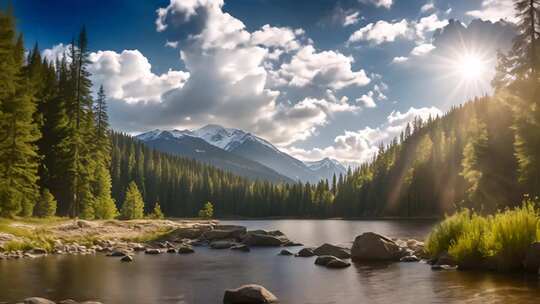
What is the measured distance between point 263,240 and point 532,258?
33.7m

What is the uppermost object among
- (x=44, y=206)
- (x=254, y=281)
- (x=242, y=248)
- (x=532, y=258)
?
(x=44, y=206)

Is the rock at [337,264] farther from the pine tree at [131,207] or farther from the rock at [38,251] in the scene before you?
the pine tree at [131,207]

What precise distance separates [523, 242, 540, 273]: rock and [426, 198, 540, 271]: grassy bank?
1.29ft

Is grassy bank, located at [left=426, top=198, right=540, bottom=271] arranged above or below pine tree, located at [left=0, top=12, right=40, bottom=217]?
below

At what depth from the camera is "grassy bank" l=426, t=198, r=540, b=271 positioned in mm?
22062

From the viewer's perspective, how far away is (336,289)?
67.7 feet

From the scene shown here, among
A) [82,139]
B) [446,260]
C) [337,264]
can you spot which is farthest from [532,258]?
[82,139]

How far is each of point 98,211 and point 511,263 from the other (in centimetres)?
5889

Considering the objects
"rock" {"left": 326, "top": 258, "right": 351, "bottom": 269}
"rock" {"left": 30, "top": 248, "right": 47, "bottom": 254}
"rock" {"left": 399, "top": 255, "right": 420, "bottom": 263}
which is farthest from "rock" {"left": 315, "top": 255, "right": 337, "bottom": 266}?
"rock" {"left": 30, "top": 248, "right": 47, "bottom": 254}

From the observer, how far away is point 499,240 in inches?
890

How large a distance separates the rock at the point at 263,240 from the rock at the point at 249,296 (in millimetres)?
33890

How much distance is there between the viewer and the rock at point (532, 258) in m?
21.1

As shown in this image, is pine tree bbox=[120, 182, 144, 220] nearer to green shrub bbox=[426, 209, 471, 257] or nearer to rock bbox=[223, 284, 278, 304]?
green shrub bbox=[426, 209, 471, 257]

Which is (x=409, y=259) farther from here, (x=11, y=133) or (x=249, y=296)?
(x=11, y=133)
